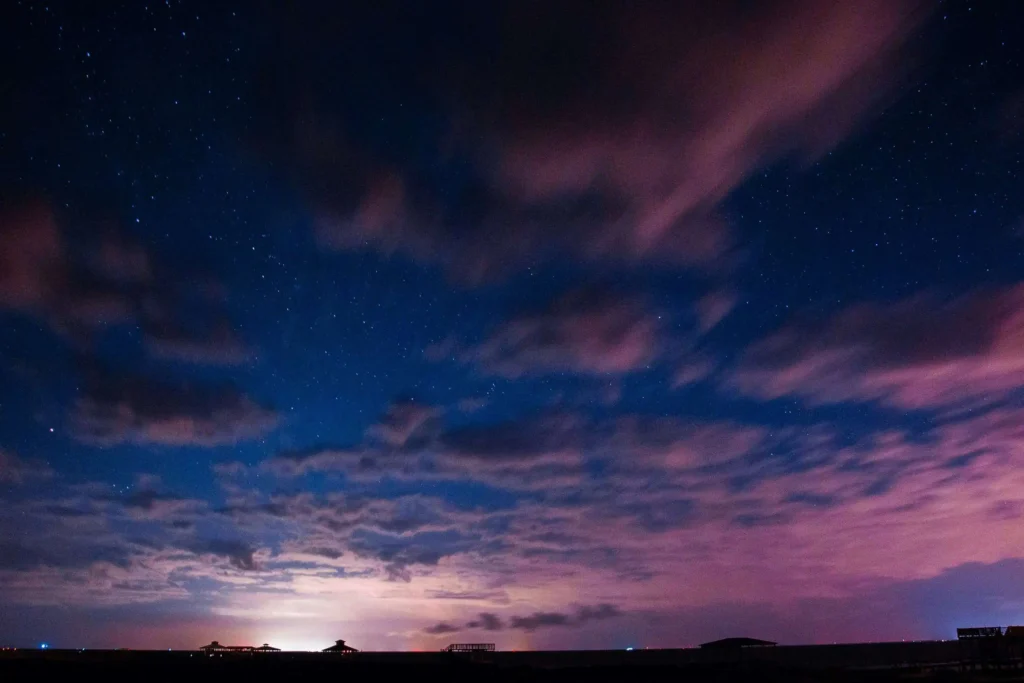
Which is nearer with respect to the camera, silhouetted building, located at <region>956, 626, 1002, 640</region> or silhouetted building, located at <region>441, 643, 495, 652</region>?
silhouetted building, located at <region>956, 626, 1002, 640</region>

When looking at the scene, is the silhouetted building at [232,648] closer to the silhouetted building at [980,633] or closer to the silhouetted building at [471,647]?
the silhouetted building at [471,647]

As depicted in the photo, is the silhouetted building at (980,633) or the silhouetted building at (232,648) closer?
the silhouetted building at (980,633)

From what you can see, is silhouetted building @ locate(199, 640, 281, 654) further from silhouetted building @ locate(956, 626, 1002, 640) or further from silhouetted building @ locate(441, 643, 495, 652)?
silhouetted building @ locate(956, 626, 1002, 640)

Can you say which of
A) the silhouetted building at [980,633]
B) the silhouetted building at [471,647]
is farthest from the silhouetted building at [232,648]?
the silhouetted building at [980,633]

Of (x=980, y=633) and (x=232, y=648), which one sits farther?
(x=232, y=648)

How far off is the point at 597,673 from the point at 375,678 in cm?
1916

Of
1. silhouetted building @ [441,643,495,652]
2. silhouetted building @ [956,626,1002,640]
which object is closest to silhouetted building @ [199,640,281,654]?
silhouetted building @ [441,643,495,652]

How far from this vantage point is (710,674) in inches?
2020

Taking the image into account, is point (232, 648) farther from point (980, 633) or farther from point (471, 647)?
point (980, 633)

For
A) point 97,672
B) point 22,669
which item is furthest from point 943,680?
point 22,669

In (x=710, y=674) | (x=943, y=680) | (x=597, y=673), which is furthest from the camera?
(x=597, y=673)

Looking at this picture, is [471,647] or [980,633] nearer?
[980,633]

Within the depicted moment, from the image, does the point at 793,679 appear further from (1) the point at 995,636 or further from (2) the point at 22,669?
(2) the point at 22,669

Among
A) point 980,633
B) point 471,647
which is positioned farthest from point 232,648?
point 980,633
